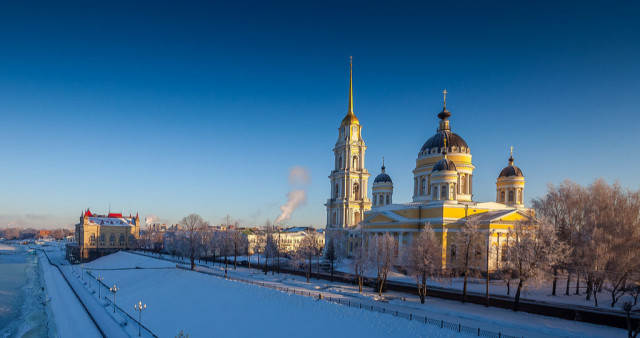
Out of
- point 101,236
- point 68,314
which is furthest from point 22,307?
point 101,236

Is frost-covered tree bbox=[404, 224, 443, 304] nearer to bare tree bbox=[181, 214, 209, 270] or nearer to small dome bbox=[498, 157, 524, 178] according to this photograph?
small dome bbox=[498, 157, 524, 178]

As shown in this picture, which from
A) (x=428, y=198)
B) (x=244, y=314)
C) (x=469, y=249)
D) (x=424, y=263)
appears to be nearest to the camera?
(x=244, y=314)

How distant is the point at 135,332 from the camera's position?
30766 millimetres

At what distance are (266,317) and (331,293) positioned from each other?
8.03m

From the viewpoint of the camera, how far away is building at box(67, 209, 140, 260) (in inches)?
4272

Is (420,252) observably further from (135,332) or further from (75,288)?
(75,288)

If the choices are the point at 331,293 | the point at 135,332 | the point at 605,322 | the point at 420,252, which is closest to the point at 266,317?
the point at 331,293

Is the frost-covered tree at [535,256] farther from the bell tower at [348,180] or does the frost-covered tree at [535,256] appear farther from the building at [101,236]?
the building at [101,236]

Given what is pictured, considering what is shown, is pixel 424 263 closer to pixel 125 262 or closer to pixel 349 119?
pixel 349 119

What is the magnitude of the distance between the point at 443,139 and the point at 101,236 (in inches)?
4105

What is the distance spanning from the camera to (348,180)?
69125 millimetres

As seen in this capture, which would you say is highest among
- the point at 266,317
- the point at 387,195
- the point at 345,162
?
the point at 345,162

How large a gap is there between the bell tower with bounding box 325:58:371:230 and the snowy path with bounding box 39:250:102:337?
40.8 meters

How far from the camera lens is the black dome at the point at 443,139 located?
57156 millimetres
